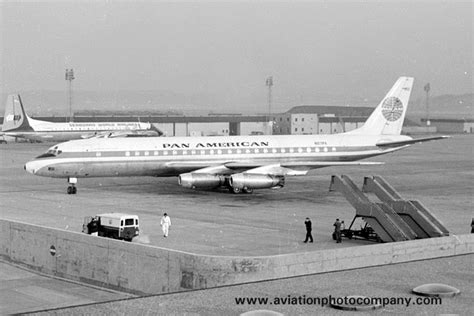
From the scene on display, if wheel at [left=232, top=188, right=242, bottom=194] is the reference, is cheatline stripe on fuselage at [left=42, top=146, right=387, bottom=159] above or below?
above

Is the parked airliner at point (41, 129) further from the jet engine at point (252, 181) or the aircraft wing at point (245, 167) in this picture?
the jet engine at point (252, 181)

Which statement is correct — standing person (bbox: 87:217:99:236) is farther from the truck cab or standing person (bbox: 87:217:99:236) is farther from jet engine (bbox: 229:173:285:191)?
jet engine (bbox: 229:173:285:191)

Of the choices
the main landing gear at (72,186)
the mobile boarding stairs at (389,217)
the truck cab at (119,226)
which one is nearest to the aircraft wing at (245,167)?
the main landing gear at (72,186)

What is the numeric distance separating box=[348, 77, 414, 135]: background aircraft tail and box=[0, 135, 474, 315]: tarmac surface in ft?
14.2

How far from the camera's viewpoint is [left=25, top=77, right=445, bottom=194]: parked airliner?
4528 centimetres

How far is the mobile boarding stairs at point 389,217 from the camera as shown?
28.5 metres

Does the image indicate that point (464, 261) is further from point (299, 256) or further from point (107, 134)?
point (107, 134)

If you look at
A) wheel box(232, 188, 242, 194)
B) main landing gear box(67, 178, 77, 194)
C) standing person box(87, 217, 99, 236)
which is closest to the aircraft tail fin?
main landing gear box(67, 178, 77, 194)

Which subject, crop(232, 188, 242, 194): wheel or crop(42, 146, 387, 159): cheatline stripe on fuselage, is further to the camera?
crop(42, 146, 387, 159): cheatline stripe on fuselage

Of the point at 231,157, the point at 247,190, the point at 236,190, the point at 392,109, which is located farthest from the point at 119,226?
the point at 392,109

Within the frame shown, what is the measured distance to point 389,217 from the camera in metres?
29.5

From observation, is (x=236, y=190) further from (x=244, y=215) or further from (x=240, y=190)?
(x=244, y=215)

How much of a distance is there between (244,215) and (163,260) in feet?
46.2

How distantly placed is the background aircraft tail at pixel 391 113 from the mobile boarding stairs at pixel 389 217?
73.7 ft
